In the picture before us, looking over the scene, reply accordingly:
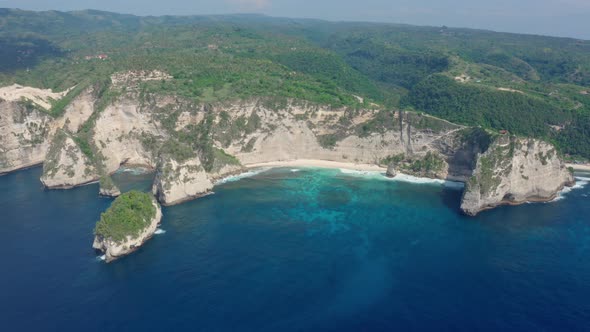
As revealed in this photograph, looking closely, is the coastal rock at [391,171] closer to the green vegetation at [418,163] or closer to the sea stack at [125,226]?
the green vegetation at [418,163]

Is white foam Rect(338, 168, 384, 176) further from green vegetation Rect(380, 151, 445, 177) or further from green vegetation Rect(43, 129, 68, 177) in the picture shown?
green vegetation Rect(43, 129, 68, 177)

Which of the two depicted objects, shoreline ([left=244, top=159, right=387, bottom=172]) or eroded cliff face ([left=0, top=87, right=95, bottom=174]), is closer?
shoreline ([left=244, top=159, right=387, bottom=172])

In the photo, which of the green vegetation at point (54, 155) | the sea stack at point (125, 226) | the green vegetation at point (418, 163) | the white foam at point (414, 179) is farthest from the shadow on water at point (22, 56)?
the white foam at point (414, 179)

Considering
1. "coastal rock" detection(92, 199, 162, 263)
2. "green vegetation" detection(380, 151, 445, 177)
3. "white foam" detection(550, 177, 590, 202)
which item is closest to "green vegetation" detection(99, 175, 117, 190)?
"coastal rock" detection(92, 199, 162, 263)

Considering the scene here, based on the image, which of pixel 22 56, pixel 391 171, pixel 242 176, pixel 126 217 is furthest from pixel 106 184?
pixel 22 56

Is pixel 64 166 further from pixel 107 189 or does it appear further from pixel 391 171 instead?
pixel 391 171

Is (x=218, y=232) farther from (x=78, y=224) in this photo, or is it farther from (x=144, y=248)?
(x=78, y=224)

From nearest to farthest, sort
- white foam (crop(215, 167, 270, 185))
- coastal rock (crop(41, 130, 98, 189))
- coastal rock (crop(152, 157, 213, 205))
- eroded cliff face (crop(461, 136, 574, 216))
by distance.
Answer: eroded cliff face (crop(461, 136, 574, 216)), coastal rock (crop(152, 157, 213, 205)), coastal rock (crop(41, 130, 98, 189)), white foam (crop(215, 167, 270, 185))
